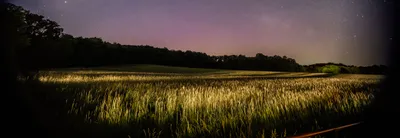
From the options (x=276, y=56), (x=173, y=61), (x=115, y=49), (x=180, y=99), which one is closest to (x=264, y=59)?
(x=276, y=56)

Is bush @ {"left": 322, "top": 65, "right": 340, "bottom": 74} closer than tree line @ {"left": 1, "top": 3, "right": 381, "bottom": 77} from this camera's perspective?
No

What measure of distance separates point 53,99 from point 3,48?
3.62m

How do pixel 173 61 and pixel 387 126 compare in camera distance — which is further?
pixel 173 61

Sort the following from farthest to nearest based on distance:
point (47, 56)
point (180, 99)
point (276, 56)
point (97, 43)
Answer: point (276, 56) < point (97, 43) < point (47, 56) < point (180, 99)

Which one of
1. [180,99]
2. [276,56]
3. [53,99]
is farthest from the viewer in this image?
[276,56]

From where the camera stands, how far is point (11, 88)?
577 cm

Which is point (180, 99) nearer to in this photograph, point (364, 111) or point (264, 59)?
point (364, 111)

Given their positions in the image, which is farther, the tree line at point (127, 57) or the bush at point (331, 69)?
the bush at point (331, 69)

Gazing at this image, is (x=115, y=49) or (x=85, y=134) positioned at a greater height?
(x=115, y=49)

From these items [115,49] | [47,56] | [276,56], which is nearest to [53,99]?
[47,56]

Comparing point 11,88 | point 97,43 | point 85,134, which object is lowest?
point 85,134

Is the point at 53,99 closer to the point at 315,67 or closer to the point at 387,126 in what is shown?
the point at 387,126

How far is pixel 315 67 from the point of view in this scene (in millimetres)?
106062

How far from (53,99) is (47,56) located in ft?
156
